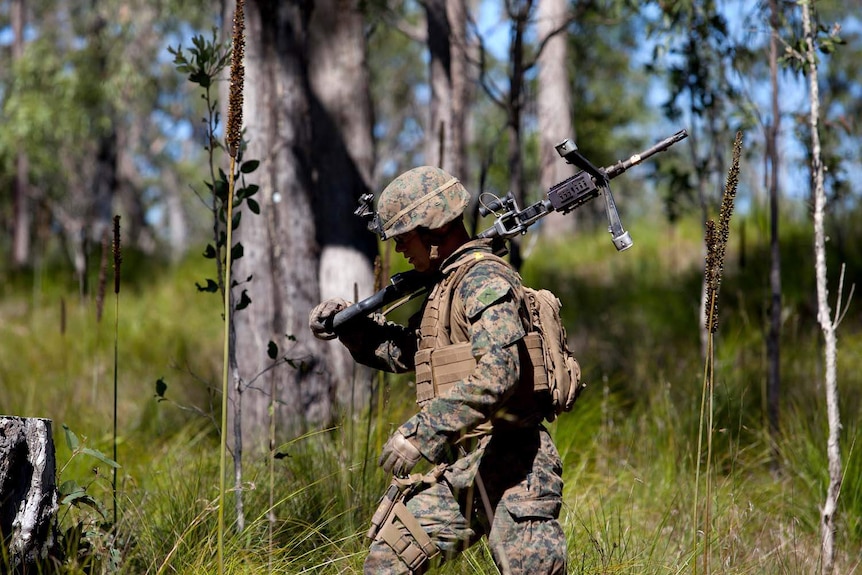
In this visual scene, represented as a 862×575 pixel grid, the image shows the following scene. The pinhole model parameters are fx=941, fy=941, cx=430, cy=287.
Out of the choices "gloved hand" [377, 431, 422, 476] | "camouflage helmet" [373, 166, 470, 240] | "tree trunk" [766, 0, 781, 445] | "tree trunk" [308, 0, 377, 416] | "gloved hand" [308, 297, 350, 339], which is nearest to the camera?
"gloved hand" [377, 431, 422, 476]

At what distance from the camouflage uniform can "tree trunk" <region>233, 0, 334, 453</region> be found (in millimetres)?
1843

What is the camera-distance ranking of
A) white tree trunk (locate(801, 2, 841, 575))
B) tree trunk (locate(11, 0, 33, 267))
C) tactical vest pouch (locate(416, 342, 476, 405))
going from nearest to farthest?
1. tactical vest pouch (locate(416, 342, 476, 405))
2. white tree trunk (locate(801, 2, 841, 575))
3. tree trunk (locate(11, 0, 33, 267))

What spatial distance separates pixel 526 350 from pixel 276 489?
1.44 meters

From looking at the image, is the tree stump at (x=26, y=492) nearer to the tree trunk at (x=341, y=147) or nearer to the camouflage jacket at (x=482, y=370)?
the camouflage jacket at (x=482, y=370)

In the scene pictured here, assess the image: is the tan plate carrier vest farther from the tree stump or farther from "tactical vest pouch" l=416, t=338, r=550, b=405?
the tree stump

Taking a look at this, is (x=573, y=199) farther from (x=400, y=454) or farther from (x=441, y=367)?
(x=400, y=454)

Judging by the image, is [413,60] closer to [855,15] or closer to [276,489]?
[855,15]

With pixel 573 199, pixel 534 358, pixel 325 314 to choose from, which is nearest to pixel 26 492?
pixel 325 314

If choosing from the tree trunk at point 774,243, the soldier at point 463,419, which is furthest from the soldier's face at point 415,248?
the tree trunk at point 774,243

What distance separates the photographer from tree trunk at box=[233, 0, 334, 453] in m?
5.00

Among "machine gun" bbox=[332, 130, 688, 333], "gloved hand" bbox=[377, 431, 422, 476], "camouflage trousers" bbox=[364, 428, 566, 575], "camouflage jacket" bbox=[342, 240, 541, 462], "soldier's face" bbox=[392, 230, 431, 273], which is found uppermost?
"machine gun" bbox=[332, 130, 688, 333]

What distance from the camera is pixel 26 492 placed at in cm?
304

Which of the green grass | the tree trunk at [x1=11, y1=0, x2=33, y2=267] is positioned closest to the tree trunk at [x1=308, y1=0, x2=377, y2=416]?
the green grass

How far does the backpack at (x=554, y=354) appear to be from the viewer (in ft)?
9.91
